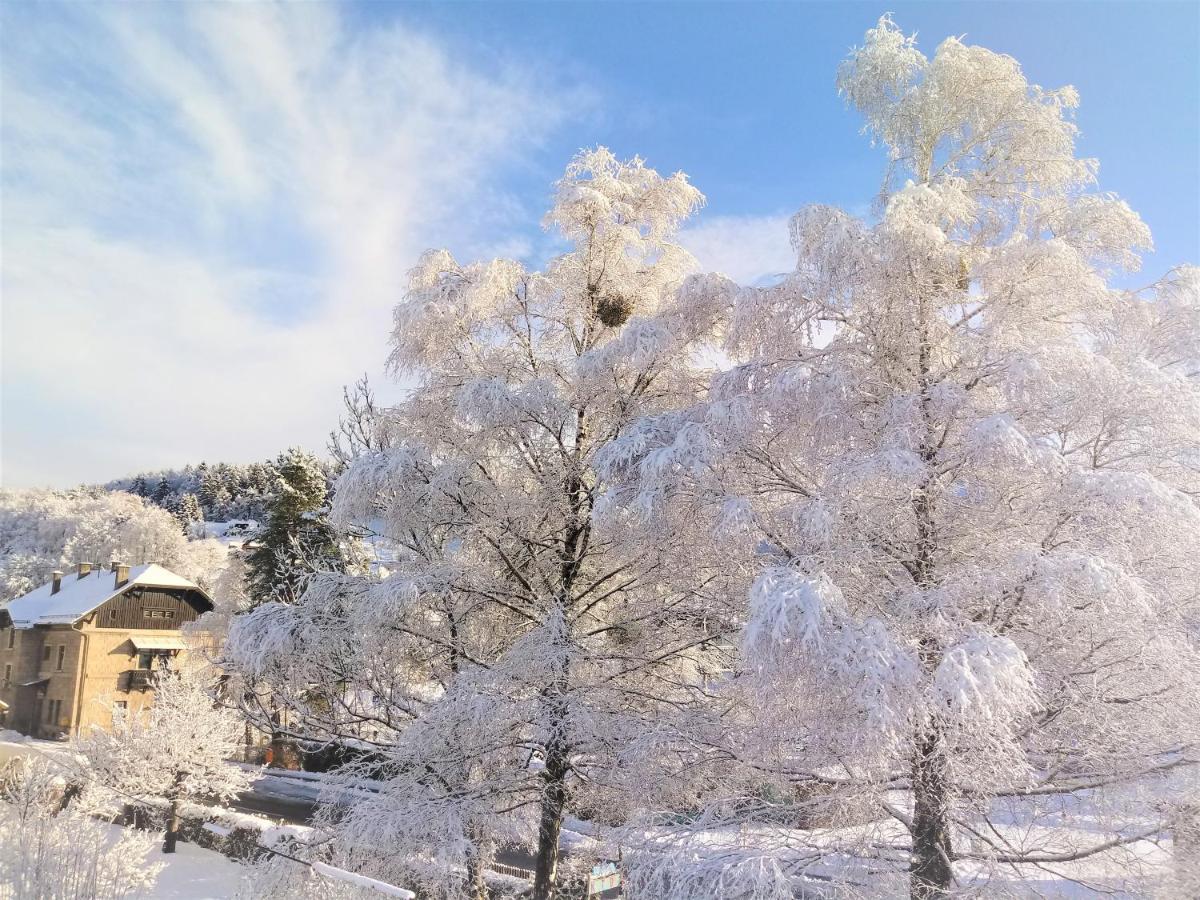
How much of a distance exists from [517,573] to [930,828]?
16.0 ft

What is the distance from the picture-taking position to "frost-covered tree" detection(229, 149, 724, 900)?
7.59 meters

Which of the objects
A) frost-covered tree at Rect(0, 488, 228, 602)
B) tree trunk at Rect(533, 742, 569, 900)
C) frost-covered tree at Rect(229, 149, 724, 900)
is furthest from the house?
tree trunk at Rect(533, 742, 569, 900)

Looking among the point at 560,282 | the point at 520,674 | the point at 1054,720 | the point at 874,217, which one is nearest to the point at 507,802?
the point at 520,674

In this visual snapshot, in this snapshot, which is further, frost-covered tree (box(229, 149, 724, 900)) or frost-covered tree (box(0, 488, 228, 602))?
frost-covered tree (box(0, 488, 228, 602))

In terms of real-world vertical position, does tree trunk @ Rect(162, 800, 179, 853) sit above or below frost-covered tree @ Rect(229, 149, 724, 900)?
below

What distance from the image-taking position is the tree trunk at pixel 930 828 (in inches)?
223

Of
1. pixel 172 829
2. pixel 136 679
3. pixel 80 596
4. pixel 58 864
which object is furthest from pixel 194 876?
pixel 80 596

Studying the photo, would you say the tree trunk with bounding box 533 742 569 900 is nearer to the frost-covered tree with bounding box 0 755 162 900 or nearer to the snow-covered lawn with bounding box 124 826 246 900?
the frost-covered tree with bounding box 0 755 162 900

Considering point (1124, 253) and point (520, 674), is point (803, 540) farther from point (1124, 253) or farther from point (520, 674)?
point (1124, 253)

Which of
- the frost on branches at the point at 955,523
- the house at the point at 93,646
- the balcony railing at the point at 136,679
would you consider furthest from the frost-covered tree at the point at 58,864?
the balcony railing at the point at 136,679

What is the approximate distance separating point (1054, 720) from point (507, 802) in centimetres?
553

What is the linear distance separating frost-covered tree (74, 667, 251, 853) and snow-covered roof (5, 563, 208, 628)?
1838 centimetres

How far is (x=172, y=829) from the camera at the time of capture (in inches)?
684

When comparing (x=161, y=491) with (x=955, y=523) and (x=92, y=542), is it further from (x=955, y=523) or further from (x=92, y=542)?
(x=955, y=523)
